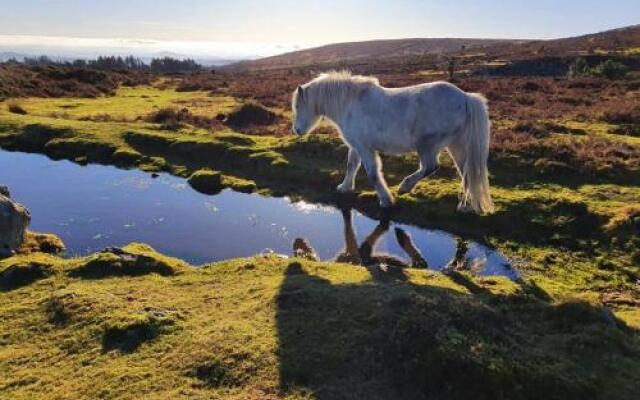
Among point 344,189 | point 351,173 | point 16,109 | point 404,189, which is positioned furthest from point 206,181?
point 16,109

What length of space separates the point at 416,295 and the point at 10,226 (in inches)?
367

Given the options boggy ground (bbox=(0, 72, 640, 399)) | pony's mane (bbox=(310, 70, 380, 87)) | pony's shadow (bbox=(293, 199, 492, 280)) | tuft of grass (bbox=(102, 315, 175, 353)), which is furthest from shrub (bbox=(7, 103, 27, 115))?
tuft of grass (bbox=(102, 315, 175, 353))

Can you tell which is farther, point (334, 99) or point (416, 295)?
point (334, 99)

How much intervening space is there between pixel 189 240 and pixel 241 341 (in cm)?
825

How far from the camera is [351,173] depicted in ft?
58.5

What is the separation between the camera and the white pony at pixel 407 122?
14.2 m

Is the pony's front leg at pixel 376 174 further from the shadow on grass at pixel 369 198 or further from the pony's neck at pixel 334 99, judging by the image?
the pony's neck at pixel 334 99

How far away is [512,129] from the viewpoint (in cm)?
2391

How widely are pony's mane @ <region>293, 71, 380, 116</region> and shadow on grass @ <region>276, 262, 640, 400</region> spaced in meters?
8.18

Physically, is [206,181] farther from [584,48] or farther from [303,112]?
[584,48]

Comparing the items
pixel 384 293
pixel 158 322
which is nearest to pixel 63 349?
pixel 158 322

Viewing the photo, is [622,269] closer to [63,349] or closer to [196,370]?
[196,370]

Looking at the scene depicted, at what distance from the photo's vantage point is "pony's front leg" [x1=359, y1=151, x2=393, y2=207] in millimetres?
16297

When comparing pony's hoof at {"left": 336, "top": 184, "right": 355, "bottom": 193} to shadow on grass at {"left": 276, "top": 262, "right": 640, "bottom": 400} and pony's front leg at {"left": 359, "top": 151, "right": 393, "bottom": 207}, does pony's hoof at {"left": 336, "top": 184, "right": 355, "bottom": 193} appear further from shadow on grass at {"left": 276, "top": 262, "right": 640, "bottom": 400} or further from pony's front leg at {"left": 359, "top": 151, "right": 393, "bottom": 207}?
shadow on grass at {"left": 276, "top": 262, "right": 640, "bottom": 400}
